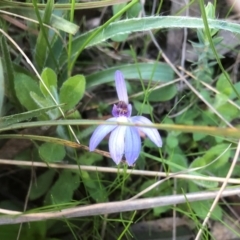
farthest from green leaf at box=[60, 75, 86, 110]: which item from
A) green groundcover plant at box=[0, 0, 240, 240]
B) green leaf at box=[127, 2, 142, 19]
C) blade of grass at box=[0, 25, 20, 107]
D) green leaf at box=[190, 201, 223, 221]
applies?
green leaf at box=[190, 201, 223, 221]

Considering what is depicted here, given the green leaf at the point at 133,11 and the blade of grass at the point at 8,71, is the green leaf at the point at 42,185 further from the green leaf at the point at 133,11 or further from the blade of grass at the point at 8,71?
the green leaf at the point at 133,11

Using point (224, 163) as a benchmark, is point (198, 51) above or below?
above

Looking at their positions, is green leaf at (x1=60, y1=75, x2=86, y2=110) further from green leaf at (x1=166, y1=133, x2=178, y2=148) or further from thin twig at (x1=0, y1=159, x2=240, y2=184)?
green leaf at (x1=166, y1=133, x2=178, y2=148)

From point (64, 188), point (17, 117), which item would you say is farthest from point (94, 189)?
point (17, 117)

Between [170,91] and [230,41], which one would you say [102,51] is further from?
[230,41]

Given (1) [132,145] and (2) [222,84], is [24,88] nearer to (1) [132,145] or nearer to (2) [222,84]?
(1) [132,145]

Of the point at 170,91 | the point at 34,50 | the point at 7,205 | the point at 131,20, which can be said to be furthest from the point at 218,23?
the point at 7,205
